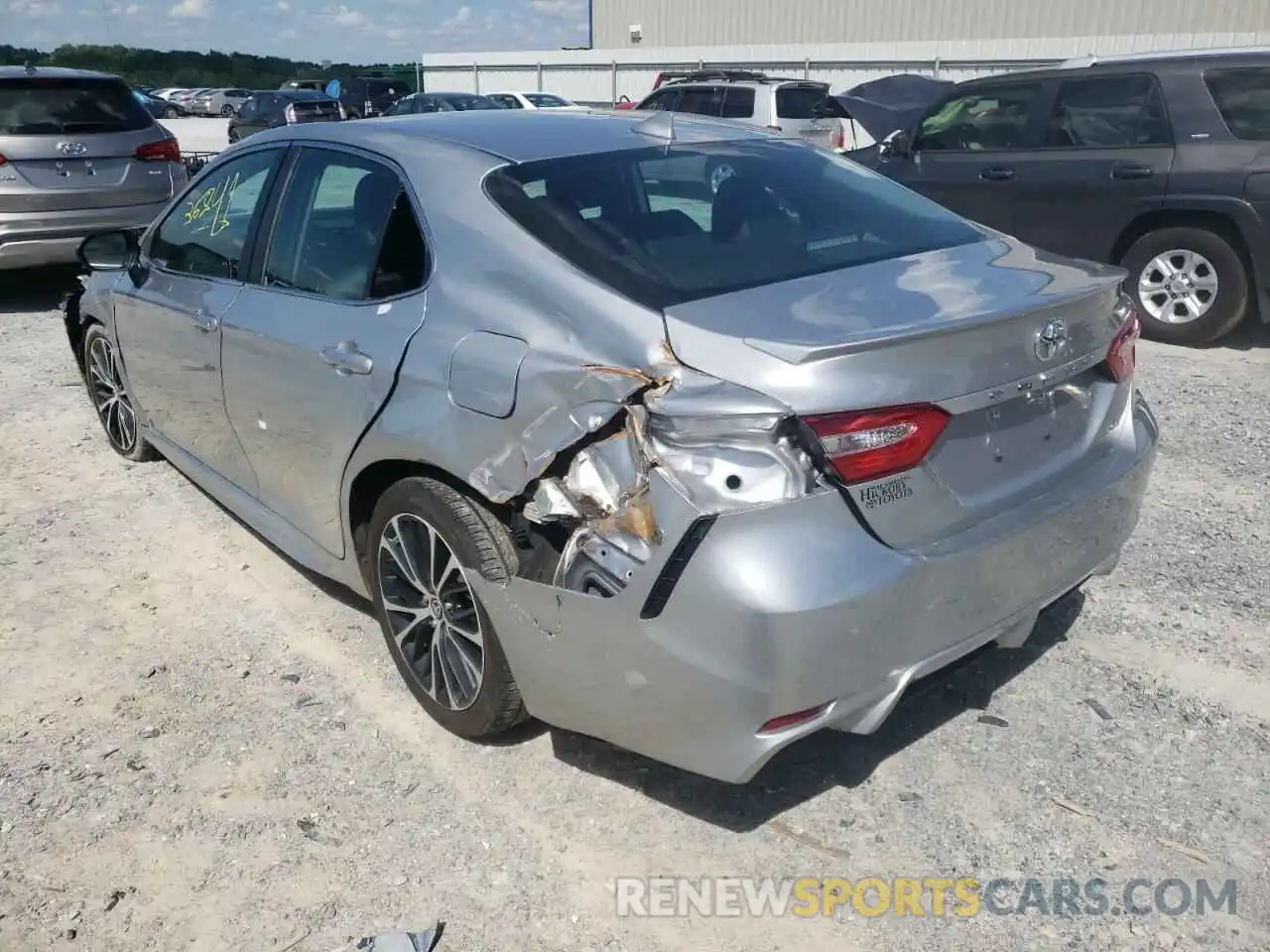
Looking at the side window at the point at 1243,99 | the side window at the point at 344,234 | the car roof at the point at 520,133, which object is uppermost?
the side window at the point at 1243,99

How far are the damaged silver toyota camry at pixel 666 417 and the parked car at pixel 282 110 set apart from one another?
2513 centimetres

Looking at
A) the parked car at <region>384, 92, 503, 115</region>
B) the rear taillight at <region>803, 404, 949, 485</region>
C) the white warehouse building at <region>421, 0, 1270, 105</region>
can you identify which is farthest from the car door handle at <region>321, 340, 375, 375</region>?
the white warehouse building at <region>421, 0, 1270, 105</region>

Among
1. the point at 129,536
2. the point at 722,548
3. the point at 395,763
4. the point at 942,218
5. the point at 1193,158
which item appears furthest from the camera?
the point at 1193,158

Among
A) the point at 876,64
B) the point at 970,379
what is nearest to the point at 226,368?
the point at 970,379

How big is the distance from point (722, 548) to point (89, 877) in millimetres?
1762

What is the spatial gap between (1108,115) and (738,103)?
1102cm

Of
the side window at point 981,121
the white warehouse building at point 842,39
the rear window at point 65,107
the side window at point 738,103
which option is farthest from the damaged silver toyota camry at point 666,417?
the white warehouse building at point 842,39

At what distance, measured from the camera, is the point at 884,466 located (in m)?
2.36

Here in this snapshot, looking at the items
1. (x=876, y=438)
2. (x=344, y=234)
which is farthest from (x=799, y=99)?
(x=876, y=438)

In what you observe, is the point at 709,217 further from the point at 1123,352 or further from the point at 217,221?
the point at 217,221

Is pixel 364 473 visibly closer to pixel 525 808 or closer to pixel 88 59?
pixel 525 808

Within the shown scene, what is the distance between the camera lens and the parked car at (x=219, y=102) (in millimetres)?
51172

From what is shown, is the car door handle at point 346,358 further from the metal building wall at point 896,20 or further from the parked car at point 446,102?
the metal building wall at point 896,20

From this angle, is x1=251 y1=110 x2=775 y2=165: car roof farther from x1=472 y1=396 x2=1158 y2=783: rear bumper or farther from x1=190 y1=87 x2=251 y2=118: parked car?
x1=190 y1=87 x2=251 y2=118: parked car
